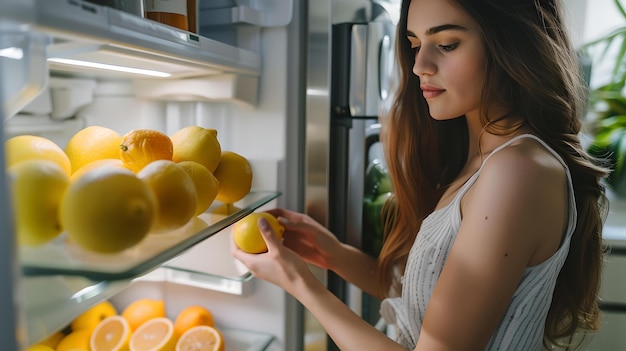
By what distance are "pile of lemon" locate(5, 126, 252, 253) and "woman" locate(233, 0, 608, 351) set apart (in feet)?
0.91

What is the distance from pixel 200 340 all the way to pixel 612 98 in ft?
6.40

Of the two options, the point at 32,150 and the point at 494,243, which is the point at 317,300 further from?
the point at 32,150

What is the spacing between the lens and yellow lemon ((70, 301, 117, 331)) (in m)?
0.99

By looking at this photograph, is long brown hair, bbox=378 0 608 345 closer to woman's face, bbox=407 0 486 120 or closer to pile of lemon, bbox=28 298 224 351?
woman's face, bbox=407 0 486 120

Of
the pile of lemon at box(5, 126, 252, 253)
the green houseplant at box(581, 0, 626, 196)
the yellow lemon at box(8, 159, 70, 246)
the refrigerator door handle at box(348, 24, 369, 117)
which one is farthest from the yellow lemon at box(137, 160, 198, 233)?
the green houseplant at box(581, 0, 626, 196)

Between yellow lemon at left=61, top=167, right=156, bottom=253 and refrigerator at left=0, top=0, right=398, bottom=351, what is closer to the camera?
yellow lemon at left=61, top=167, right=156, bottom=253

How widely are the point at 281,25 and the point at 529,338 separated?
717 mm

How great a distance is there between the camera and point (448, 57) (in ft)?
2.82

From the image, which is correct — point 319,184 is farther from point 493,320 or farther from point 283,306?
point 493,320

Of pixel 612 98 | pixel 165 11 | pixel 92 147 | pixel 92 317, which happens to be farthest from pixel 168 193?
pixel 612 98

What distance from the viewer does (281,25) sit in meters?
0.96

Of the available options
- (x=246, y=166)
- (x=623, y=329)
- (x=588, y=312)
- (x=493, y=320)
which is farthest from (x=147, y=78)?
(x=623, y=329)

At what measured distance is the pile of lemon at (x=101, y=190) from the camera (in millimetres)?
460

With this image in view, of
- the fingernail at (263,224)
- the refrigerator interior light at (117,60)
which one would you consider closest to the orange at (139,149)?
the refrigerator interior light at (117,60)
